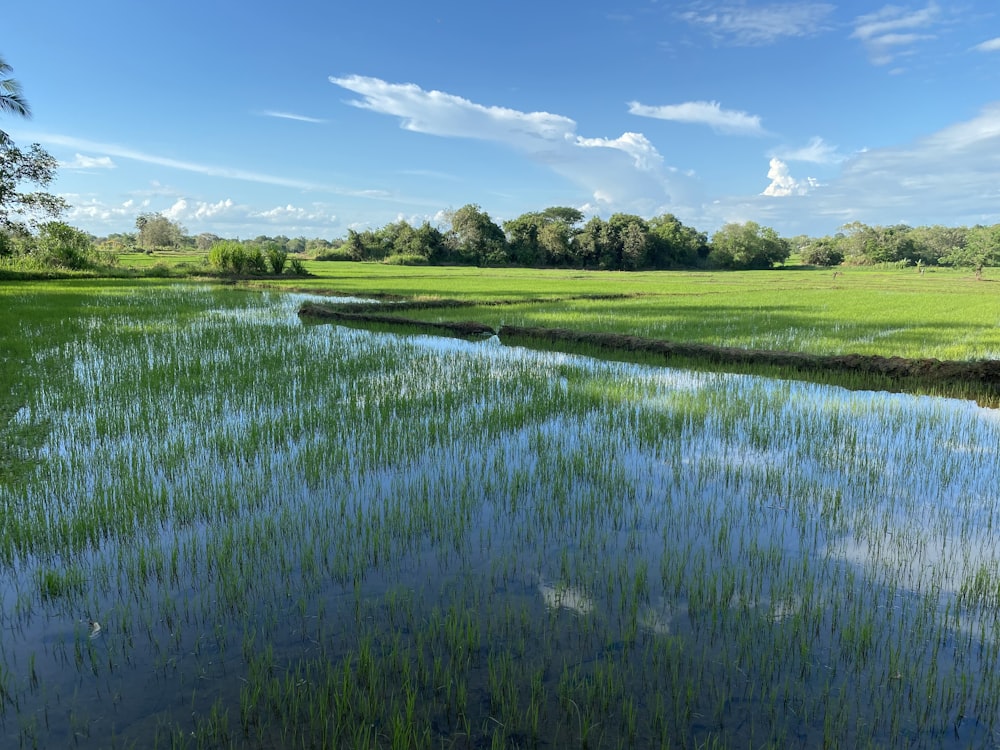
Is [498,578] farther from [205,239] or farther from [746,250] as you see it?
[205,239]

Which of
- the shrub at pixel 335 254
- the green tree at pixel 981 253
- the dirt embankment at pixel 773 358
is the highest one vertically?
the green tree at pixel 981 253

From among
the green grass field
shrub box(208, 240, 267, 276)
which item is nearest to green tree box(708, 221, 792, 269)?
the green grass field

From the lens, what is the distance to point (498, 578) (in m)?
3.15

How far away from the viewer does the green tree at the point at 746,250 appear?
64.4 m

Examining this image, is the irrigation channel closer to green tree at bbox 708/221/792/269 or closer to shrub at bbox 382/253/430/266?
shrub at bbox 382/253/430/266

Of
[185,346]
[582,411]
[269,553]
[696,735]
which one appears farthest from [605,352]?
[696,735]

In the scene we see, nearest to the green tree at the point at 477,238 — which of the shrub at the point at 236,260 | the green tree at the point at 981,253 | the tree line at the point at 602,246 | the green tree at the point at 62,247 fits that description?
the tree line at the point at 602,246

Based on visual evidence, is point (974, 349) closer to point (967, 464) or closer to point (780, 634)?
point (967, 464)

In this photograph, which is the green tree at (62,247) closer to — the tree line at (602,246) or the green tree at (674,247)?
the tree line at (602,246)

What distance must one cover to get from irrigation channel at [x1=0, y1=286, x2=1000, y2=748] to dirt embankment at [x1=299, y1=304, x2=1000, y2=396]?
74.7 inches

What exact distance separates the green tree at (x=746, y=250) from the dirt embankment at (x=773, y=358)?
5796 centimetres

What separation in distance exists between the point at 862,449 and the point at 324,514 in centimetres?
463

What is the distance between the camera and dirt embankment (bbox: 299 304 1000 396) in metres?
8.01

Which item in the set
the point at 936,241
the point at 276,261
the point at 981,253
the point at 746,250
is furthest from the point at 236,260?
the point at 936,241
